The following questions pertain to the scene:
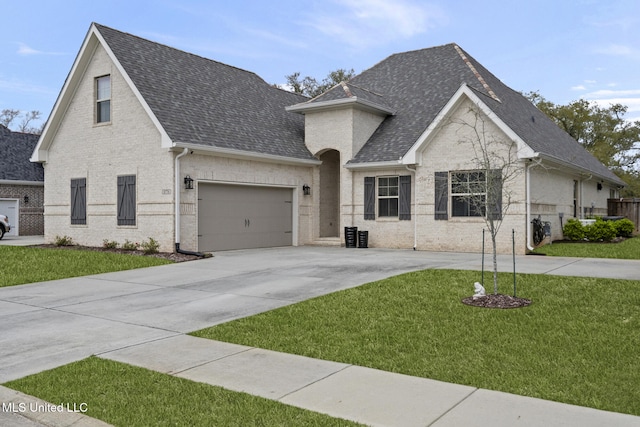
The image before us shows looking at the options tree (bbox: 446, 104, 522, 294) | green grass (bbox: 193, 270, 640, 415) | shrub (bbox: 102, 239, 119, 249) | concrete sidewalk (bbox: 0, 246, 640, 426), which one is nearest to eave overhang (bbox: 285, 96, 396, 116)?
tree (bbox: 446, 104, 522, 294)

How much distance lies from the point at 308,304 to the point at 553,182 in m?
14.2

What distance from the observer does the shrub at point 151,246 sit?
56.3 feet

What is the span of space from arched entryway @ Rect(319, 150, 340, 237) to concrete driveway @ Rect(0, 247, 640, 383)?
6.36 m

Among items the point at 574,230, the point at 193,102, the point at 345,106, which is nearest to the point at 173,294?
the point at 193,102

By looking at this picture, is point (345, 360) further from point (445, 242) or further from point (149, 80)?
point (149, 80)

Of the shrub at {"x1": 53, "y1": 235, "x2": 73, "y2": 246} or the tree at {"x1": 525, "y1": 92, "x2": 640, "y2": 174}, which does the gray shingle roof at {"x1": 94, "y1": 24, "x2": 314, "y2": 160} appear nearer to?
the shrub at {"x1": 53, "y1": 235, "x2": 73, "y2": 246}

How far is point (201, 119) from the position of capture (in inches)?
728

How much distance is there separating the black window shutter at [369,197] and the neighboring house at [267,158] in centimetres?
6

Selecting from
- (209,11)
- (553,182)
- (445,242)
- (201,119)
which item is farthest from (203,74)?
(553,182)

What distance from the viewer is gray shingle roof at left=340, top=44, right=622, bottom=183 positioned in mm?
19500

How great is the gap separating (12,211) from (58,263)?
17.9 m

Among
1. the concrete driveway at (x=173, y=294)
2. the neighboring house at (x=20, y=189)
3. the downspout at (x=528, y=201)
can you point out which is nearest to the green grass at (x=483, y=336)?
the concrete driveway at (x=173, y=294)

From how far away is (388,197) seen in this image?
65.4 ft

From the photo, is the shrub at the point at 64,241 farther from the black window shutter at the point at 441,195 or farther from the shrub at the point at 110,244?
the black window shutter at the point at 441,195
